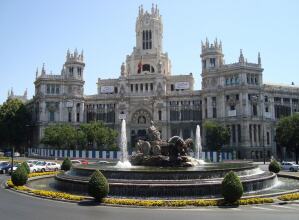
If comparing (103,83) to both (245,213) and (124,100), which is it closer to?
(124,100)

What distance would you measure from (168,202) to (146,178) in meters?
5.60

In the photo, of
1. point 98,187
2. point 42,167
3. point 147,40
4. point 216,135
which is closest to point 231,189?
point 98,187

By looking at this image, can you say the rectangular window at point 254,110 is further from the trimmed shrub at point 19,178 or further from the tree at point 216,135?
the trimmed shrub at point 19,178

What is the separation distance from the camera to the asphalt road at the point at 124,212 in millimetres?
21438

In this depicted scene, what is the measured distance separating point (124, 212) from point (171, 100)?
304ft

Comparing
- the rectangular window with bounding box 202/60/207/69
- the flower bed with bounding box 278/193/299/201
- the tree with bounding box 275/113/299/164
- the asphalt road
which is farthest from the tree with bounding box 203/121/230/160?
the asphalt road

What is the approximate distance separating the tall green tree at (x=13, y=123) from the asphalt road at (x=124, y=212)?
295 ft

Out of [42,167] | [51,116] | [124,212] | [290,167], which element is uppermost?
[51,116]

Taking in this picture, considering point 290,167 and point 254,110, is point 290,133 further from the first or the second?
point 254,110

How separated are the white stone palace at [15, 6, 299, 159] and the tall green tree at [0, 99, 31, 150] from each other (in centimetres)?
382

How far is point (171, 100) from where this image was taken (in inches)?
4530

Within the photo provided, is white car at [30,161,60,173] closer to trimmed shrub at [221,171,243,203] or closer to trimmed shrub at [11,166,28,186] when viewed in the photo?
trimmed shrub at [11,166,28,186]

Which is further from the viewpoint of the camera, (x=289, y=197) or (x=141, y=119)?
(x=141, y=119)

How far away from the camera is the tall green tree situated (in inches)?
4353
